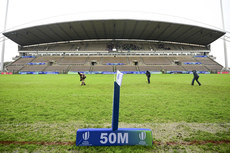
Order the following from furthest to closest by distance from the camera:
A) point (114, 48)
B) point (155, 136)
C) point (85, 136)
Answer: point (114, 48), point (155, 136), point (85, 136)

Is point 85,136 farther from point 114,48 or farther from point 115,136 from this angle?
point 114,48

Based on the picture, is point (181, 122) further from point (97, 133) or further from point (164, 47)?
point (164, 47)

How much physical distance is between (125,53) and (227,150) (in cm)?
5521

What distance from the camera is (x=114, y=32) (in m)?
54.2

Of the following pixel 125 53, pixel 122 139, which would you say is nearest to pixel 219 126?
pixel 122 139

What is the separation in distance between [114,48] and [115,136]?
53.7m

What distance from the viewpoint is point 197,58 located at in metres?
53.1

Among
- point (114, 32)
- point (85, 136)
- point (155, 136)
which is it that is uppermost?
point (114, 32)

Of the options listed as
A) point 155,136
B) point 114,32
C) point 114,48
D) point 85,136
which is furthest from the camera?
point 114,48

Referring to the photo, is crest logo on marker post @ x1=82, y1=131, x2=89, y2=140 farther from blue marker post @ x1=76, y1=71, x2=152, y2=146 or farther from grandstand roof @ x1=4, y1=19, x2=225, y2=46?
grandstand roof @ x1=4, y1=19, x2=225, y2=46

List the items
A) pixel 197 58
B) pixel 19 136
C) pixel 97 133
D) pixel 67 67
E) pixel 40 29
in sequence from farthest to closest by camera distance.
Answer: pixel 197 58
pixel 40 29
pixel 67 67
pixel 19 136
pixel 97 133

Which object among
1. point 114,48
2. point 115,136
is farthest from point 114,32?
point 115,136

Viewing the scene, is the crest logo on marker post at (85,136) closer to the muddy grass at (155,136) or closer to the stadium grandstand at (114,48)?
the muddy grass at (155,136)

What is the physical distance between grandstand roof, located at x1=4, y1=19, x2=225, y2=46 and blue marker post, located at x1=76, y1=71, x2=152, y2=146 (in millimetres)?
48364
